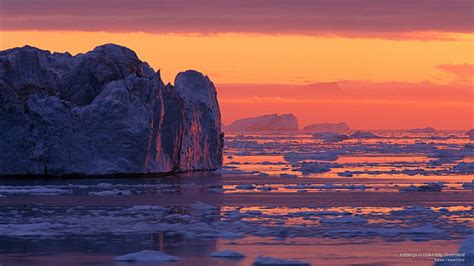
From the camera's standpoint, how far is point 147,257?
1291cm

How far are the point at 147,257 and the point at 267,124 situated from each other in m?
141

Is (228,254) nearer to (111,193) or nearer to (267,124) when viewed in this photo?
(111,193)

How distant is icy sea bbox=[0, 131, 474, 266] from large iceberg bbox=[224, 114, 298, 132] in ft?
383

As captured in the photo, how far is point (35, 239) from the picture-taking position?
15227mm

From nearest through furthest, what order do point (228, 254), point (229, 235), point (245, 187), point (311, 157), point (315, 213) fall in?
1. point (228, 254)
2. point (229, 235)
3. point (315, 213)
4. point (245, 187)
5. point (311, 157)

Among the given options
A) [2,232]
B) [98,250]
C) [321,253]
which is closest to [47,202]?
[2,232]

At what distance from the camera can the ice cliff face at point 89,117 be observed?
31422mm

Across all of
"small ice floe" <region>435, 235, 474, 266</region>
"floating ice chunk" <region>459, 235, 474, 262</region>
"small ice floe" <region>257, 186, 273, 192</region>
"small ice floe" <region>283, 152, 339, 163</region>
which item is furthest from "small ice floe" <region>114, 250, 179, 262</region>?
"small ice floe" <region>283, 152, 339, 163</region>

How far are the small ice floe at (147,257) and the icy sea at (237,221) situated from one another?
2 cm

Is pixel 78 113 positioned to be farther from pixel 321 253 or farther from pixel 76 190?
pixel 321 253

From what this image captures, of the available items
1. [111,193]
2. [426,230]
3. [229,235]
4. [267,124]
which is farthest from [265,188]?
[267,124]

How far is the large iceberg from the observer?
148 m

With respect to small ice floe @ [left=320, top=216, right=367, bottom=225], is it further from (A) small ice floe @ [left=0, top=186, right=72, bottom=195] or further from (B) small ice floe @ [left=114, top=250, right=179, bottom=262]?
(A) small ice floe @ [left=0, top=186, right=72, bottom=195]

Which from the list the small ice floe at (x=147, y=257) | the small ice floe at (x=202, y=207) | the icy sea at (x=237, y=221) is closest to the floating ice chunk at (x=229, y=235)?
the icy sea at (x=237, y=221)
